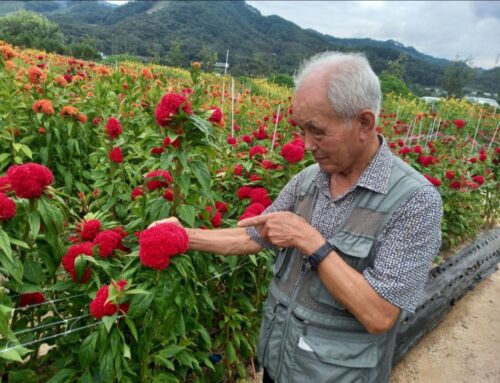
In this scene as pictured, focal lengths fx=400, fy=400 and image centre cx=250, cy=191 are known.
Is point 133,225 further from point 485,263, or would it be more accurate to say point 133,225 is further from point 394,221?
point 485,263

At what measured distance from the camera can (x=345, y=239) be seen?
4.59 ft

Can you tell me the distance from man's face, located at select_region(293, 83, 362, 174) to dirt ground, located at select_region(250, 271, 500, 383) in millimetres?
2067

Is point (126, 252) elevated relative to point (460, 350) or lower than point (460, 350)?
elevated

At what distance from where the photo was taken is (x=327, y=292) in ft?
4.77

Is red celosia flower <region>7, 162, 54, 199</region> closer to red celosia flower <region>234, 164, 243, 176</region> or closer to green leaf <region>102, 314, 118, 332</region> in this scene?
green leaf <region>102, 314, 118, 332</region>

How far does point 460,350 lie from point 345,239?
3258mm

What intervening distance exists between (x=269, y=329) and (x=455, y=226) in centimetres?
420

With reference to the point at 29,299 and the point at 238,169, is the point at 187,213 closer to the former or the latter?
the point at 29,299

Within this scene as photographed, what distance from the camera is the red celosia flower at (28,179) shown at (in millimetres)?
1260

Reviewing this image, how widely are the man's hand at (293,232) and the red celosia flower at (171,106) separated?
511 mm

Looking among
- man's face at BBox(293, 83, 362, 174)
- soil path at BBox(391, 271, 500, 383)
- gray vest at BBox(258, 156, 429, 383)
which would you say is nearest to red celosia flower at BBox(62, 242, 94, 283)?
gray vest at BBox(258, 156, 429, 383)

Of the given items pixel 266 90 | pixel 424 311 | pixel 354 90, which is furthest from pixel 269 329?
pixel 266 90

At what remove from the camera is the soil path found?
11.4 feet

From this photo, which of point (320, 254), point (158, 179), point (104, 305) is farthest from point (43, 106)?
point (320, 254)
